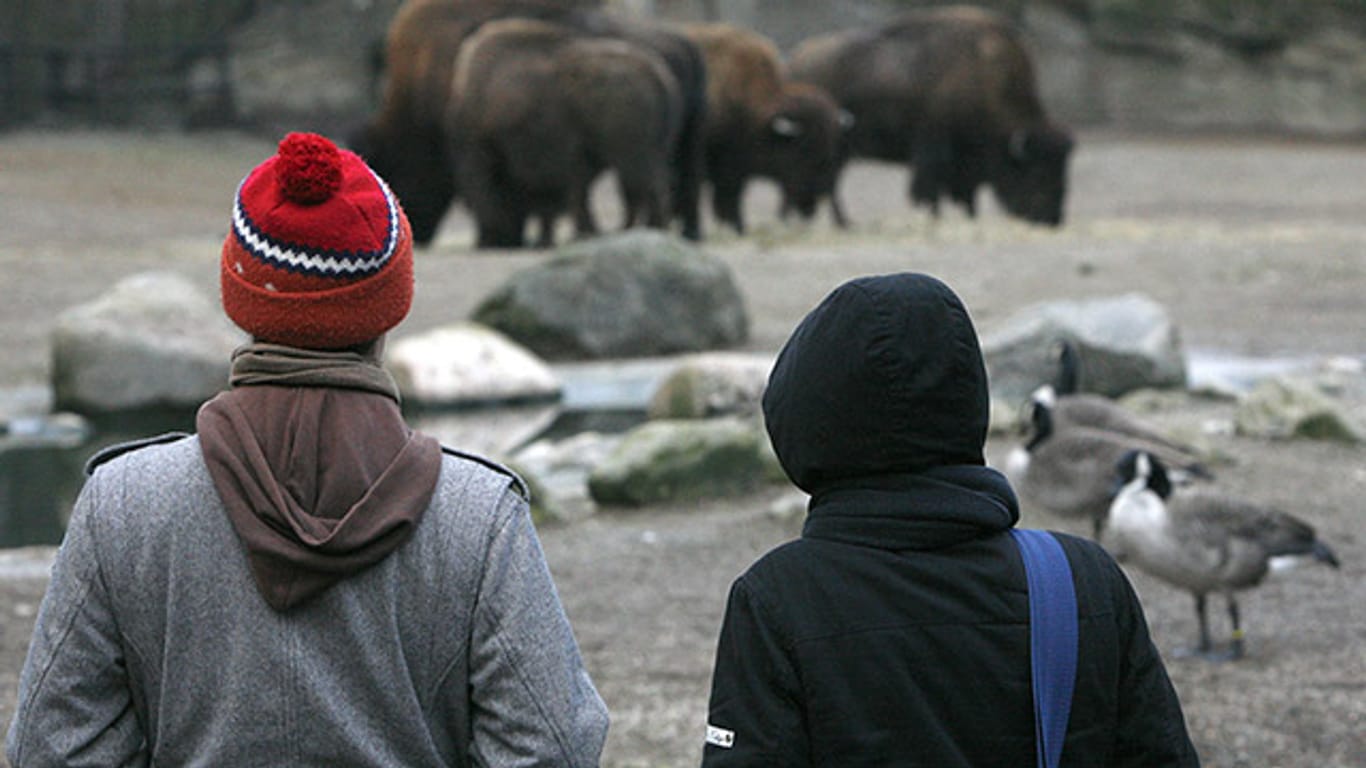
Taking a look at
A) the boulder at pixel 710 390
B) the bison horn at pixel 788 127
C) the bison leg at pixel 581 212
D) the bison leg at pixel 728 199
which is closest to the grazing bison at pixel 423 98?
the bison leg at pixel 581 212

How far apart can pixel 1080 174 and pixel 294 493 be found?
2805cm

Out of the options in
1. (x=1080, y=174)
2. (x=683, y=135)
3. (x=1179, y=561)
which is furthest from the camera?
(x=1080, y=174)

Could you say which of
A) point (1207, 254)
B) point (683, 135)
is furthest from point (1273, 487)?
point (683, 135)

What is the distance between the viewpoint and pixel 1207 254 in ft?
57.9

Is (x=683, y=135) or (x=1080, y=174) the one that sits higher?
(x=683, y=135)

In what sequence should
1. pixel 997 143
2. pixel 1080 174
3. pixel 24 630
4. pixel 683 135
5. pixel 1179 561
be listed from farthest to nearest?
pixel 1080 174 → pixel 997 143 → pixel 683 135 → pixel 24 630 → pixel 1179 561

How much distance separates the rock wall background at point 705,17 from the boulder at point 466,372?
2076 centimetres

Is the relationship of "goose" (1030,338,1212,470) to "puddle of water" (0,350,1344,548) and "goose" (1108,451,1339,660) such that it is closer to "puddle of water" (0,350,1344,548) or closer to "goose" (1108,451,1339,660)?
"goose" (1108,451,1339,660)

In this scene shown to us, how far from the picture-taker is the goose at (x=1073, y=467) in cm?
707

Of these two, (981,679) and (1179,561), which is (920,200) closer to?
(1179,561)

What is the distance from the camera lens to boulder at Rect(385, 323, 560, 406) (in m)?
11.6

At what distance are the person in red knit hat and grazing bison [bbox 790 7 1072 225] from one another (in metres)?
22.0

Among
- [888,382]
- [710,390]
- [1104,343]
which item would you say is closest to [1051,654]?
[888,382]

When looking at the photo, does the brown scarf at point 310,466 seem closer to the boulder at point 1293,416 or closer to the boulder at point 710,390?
the boulder at point 1293,416
